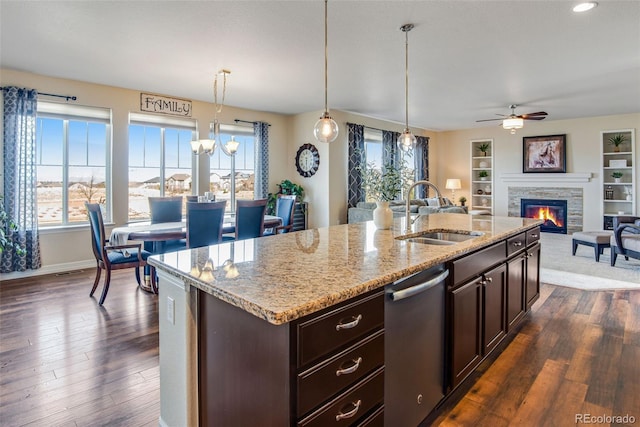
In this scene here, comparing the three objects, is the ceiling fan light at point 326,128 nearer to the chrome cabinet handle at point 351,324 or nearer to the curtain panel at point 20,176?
the chrome cabinet handle at point 351,324

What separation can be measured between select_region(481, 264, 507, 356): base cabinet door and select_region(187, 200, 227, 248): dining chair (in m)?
2.63

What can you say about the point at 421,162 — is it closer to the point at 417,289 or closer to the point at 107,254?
the point at 107,254

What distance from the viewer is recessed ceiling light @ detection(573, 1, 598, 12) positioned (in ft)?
9.33

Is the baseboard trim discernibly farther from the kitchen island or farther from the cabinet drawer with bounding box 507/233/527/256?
the cabinet drawer with bounding box 507/233/527/256

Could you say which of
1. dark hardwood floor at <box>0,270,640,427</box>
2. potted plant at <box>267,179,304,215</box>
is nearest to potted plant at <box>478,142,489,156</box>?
potted plant at <box>267,179,304,215</box>

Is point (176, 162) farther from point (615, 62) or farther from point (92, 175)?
point (615, 62)

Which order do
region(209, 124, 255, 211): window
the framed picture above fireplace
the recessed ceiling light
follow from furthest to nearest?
the framed picture above fireplace < region(209, 124, 255, 211): window < the recessed ceiling light

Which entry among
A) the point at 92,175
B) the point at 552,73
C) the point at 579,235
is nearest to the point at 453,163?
the point at 579,235

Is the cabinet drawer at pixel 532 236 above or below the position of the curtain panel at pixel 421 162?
below

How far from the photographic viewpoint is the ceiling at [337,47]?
9.71 feet

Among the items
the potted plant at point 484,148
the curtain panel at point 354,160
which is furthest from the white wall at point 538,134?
the curtain panel at point 354,160

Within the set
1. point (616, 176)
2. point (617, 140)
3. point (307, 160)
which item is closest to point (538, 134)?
point (617, 140)

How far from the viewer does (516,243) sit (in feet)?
8.96

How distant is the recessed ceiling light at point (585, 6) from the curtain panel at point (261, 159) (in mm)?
5175
